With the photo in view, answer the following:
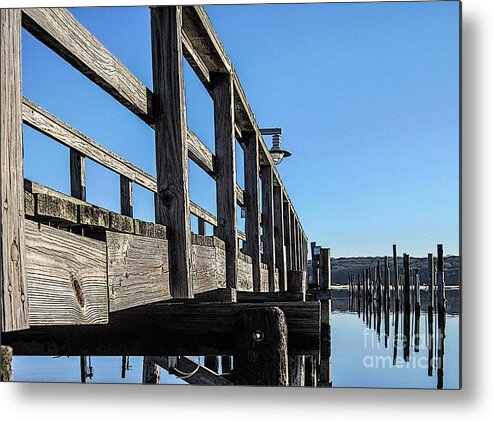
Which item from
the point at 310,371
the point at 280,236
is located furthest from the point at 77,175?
the point at 310,371

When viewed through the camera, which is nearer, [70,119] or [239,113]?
[70,119]

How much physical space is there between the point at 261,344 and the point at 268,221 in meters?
1.80

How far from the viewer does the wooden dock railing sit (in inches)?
47.3

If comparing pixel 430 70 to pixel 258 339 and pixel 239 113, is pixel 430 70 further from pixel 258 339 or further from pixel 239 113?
pixel 258 339

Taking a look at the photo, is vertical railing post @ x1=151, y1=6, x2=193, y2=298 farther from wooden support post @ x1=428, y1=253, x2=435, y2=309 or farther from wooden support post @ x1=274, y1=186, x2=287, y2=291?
wooden support post @ x1=274, y1=186, x2=287, y2=291

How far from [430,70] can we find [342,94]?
0.25 metres

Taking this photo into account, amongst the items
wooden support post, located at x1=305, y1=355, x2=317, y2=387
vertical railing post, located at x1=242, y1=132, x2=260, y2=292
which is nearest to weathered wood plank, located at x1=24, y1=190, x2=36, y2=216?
vertical railing post, located at x1=242, y1=132, x2=260, y2=292

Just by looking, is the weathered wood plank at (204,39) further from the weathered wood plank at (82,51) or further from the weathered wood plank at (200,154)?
the weathered wood plank at (82,51)

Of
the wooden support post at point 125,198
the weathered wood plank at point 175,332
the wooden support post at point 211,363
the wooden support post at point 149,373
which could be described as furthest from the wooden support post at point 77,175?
the wooden support post at point 211,363

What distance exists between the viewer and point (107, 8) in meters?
2.33

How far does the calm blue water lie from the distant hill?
0.37 ft

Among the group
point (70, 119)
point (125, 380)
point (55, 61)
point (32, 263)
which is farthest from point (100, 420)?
point (32, 263)

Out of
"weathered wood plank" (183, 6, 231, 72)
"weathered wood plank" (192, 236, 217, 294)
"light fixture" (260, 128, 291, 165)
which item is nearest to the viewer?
"weathered wood plank" (192, 236, 217, 294)

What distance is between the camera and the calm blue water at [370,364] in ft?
7.18
